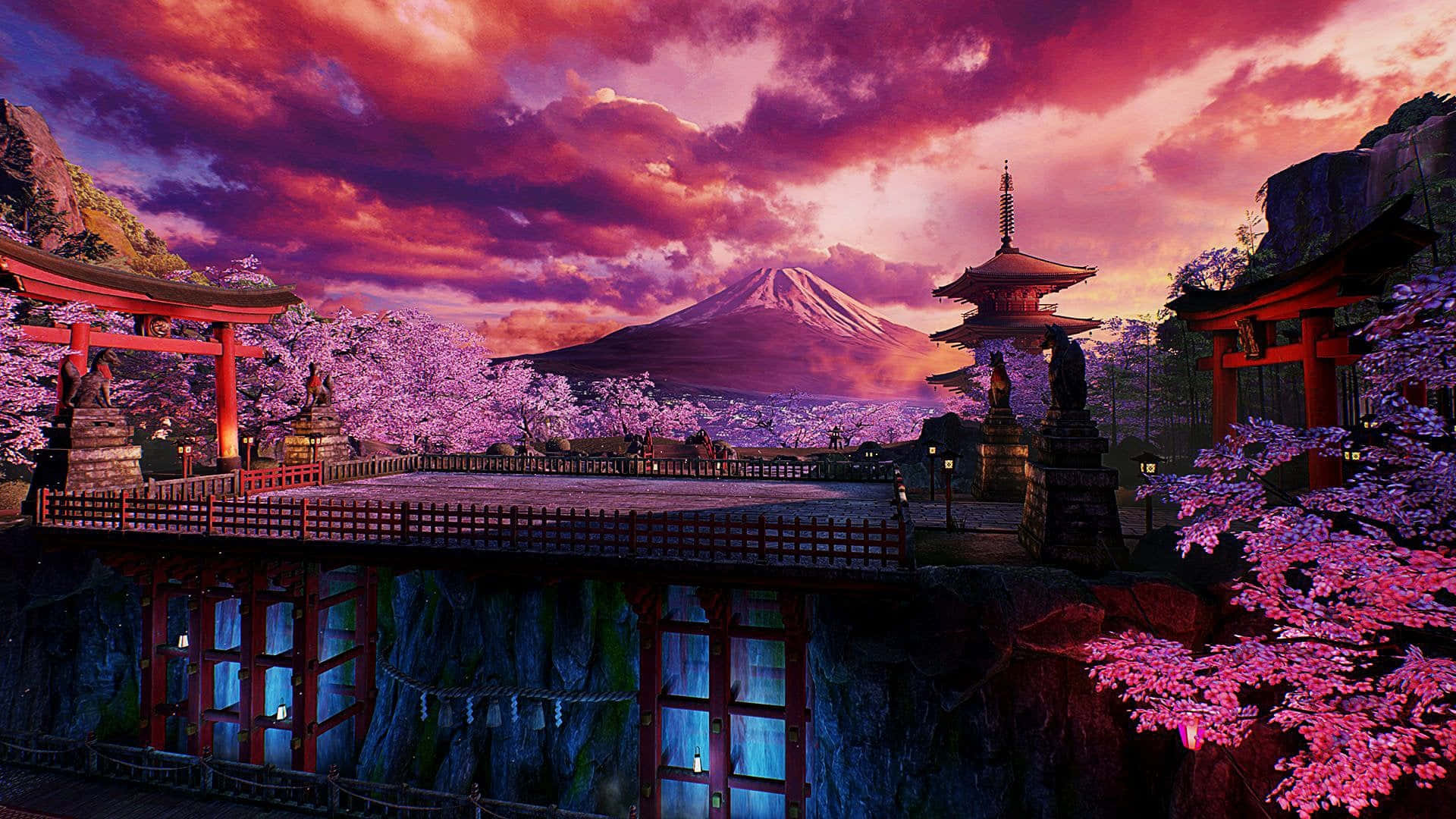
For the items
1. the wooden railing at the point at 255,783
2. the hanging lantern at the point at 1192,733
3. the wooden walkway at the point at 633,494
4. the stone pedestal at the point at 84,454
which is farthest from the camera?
the wooden walkway at the point at 633,494

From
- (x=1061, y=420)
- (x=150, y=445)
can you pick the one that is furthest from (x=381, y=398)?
(x=1061, y=420)

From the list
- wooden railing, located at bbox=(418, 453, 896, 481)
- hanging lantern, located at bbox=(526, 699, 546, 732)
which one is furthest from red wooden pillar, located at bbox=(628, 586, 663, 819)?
wooden railing, located at bbox=(418, 453, 896, 481)

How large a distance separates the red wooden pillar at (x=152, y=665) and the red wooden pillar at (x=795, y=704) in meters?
12.9

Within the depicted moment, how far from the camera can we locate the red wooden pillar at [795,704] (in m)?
8.80

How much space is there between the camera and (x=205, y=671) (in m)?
11.5

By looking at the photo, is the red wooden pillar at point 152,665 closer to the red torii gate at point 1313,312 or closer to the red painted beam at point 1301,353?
the red torii gate at point 1313,312

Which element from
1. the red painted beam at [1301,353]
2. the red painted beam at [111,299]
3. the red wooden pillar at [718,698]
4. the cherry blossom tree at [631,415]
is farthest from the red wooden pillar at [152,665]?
the cherry blossom tree at [631,415]

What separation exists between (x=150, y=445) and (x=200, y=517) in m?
31.0

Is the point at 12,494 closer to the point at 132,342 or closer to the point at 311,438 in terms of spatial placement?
the point at 132,342

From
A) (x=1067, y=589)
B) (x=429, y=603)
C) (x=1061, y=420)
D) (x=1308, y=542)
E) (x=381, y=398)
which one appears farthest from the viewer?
(x=381, y=398)

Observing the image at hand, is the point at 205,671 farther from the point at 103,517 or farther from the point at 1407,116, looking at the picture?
the point at 1407,116

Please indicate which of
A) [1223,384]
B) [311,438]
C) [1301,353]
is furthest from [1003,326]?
[311,438]

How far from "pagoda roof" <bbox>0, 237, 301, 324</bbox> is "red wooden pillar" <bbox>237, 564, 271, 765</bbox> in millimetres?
9803

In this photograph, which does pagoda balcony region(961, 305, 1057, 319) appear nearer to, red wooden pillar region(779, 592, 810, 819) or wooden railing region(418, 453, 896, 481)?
wooden railing region(418, 453, 896, 481)
